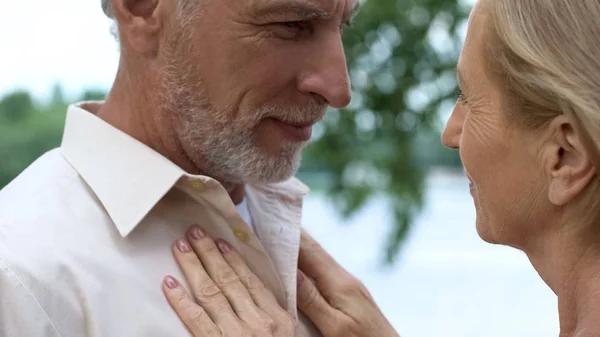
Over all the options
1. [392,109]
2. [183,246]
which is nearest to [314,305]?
[183,246]

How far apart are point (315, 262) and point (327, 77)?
37 cm

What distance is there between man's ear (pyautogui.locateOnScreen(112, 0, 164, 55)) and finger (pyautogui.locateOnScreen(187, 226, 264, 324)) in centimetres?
37

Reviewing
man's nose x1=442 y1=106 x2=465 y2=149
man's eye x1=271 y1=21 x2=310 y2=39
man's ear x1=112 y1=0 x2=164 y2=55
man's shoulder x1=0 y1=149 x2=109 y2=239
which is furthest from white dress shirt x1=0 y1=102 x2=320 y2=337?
man's nose x1=442 y1=106 x2=465 y2=149

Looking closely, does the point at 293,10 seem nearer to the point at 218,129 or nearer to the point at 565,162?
the point at 218,129

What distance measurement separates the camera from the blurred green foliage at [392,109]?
8.88ft

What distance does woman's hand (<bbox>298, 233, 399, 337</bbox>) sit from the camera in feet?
4.78

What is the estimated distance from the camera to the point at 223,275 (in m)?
1.33

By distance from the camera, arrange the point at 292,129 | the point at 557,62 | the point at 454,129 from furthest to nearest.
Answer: the point at 292,129
the point at 454,129
the point at 557,62

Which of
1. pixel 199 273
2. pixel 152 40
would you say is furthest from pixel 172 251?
pixel 152 40

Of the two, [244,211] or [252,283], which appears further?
[244,211]

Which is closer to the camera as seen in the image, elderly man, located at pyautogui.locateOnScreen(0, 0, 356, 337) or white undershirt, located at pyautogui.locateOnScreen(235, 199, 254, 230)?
elderly man, located at pyautogui.locateOnScreen(0, 0, 356, 337)

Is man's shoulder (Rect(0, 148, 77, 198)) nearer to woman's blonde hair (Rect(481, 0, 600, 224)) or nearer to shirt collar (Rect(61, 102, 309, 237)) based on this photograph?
shirt collar (Rect(61, 102, 309, 237))

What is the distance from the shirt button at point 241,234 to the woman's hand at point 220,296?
3 centimetres

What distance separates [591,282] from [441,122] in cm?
177
